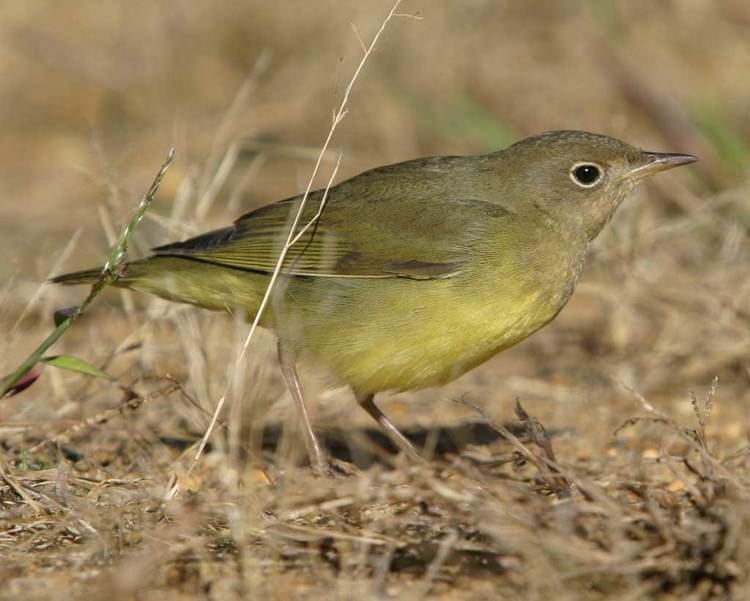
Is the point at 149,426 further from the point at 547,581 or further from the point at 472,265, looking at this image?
the point at 547,581

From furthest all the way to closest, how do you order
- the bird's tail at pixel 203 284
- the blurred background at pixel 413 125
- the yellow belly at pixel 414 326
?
the blurred background at pixel 413 125, the bird's tail at pixel 203 284, the yellow belly at pixel 414 326

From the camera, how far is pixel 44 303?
6.33 m

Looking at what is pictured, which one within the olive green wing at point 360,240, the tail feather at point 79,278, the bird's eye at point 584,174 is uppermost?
the bird's eye at point 584,174

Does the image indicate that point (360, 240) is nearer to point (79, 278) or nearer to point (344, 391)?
point (344, 391)

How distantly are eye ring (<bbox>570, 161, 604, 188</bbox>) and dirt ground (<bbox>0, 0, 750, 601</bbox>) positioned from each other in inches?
40.2

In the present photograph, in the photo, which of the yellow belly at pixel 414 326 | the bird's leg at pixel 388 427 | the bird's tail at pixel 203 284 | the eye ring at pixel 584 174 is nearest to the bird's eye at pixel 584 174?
the eye ring at pixel 584 174

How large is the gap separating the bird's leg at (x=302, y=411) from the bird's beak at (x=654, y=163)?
5.20ft

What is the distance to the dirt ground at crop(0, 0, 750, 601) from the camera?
140 inches

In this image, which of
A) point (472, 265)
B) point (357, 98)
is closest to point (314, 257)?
point (472, 265)

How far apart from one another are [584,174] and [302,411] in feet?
4.94

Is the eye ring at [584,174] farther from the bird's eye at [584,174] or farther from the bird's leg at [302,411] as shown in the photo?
the bird's leg at [302,411]

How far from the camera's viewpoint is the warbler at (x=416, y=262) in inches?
185

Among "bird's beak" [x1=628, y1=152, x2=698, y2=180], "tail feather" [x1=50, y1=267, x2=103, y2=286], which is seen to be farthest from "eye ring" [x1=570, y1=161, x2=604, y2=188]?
"tail feather" [x1=50, y1=267, x2=103, y2=286]

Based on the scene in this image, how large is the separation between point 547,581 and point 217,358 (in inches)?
106
